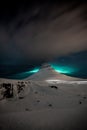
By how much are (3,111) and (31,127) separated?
4.28 m

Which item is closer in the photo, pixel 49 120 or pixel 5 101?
pixel 49 120

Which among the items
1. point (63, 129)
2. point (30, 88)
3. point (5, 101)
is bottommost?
point (63, 129)

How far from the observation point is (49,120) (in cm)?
793

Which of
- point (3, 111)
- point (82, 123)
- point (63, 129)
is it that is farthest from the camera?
point (3, 111)

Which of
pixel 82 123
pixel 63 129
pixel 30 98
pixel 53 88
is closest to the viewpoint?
pixel 63 129

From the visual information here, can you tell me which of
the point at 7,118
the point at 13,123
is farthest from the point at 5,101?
the point at 13,123

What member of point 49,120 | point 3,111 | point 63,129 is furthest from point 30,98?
point 63,129

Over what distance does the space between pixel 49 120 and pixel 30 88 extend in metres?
9.25

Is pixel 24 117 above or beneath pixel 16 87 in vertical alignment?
beneath

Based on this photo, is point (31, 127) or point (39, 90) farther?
point (39, 90)

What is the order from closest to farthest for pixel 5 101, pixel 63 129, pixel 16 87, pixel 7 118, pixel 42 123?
pixel 63 129 → pixel 42 123 → pixel 7 118 → pixel 5 101 → pixel 16 87

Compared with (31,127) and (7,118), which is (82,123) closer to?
(31,127)

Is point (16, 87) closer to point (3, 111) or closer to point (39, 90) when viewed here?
point (39, 90)

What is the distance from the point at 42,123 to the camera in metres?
7.47
